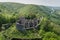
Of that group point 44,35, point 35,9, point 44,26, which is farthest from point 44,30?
point 35,9

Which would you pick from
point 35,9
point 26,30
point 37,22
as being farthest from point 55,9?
point 26,30

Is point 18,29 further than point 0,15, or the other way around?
point 0,15

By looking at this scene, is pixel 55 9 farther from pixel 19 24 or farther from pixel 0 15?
pixel 19 24

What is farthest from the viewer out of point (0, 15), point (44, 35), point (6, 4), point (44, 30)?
point (6, 4)

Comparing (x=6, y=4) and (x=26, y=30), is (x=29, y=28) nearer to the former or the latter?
(x=26, y=30)

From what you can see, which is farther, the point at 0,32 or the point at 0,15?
the point at 0,15

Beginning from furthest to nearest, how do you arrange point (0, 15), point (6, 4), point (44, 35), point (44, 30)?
point (6, 4), point (0, 15), point (44, 30), point (44, 35)

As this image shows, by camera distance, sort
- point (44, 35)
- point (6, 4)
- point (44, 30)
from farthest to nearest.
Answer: point (6, 4) → point (44, 30) → point (44, 35)

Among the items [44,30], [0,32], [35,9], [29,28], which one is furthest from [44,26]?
[35,9]
